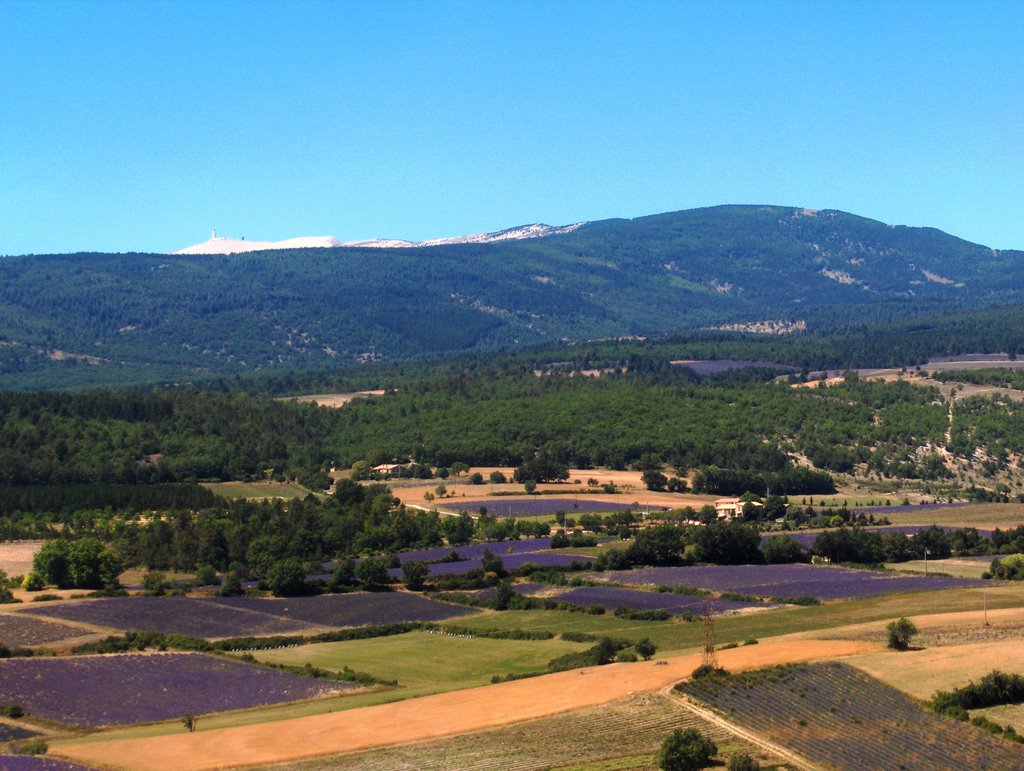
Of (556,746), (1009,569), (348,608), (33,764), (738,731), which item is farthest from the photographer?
(1009,569)

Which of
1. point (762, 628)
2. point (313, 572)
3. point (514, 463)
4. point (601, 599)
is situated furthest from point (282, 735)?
point (514, 463)

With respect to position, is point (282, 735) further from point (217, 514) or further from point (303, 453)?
point (303, 453)

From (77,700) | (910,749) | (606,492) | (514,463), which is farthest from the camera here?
(514,463)

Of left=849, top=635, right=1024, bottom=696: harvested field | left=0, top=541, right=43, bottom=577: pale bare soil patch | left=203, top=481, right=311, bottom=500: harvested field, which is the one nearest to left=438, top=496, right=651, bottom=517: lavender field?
left=203, top=481, right=311, bottom=500: harvested field

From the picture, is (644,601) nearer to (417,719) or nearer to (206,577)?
(206,577)

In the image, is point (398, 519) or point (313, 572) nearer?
point (313, 572)

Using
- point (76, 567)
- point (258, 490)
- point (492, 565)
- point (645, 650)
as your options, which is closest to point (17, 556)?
point (76, 567)

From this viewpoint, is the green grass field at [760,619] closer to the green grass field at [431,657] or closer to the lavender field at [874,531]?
the green grass field at [431,657]
